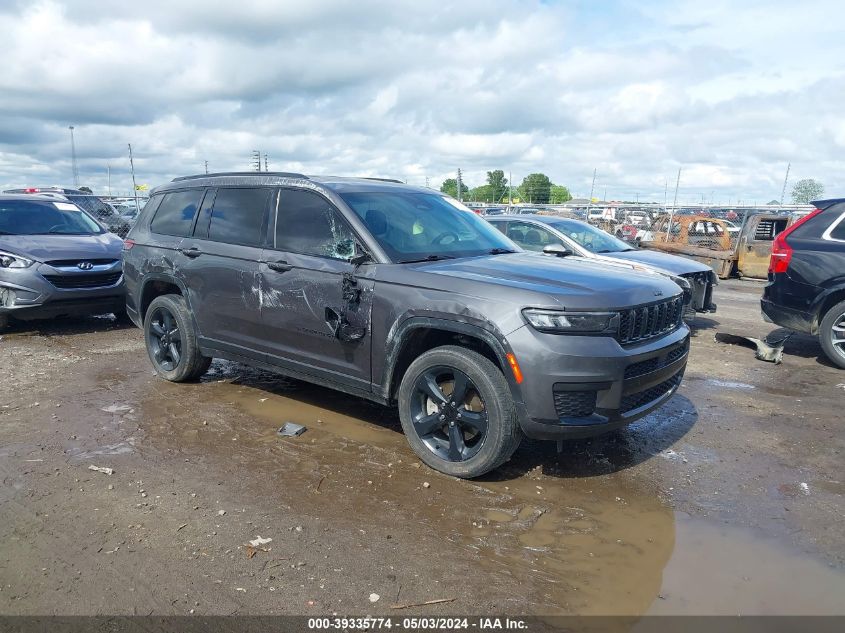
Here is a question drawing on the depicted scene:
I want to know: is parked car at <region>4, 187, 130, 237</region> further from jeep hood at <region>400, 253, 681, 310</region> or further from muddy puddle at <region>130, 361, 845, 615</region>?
jeep hood at <region>400, 253, 681, 310</region>

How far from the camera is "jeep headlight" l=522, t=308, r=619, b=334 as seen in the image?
3.69 meters

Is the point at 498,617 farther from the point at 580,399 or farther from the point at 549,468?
the point at 549,468

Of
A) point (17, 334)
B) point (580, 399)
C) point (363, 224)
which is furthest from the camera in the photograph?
point (17, 334)

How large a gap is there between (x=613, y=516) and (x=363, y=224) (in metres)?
2.54

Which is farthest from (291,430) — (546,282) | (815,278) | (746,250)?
(746,250)

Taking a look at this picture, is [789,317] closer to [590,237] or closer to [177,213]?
[590,237]

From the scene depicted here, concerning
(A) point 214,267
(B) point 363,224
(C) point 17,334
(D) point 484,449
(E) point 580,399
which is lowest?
(C) point 17,334

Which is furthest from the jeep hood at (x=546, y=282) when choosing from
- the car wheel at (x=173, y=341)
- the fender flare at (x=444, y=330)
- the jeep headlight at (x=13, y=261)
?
the jeep headlight at (x=13, y=261)

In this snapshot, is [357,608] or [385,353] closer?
[357,608]

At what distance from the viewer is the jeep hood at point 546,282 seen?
12.3 feet

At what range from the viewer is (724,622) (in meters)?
2.80

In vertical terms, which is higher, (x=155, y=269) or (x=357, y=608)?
(x=155, y=269)

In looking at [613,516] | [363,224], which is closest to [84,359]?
[363,224]

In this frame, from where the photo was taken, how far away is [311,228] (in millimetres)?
4863
